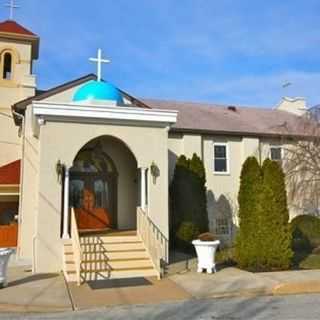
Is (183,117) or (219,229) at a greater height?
(183,117)

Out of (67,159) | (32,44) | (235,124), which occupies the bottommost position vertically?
(67,159)

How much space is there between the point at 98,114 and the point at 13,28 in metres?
14.1

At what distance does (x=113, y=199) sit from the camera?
680 inches

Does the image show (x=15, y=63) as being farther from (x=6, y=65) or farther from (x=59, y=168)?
(x=59, y=168)

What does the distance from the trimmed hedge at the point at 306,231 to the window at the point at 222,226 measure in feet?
10.7

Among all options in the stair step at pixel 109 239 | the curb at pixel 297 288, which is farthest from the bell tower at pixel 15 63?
the curb at pixel 297 288

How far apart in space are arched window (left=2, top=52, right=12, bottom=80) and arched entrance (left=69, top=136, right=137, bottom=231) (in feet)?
34.0

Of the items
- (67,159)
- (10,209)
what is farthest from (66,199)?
(10,209)

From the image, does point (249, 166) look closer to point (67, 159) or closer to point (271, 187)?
point (271, 187)

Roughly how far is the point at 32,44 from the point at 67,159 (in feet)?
45.1

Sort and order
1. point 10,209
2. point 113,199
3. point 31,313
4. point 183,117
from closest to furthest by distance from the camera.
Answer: point 31,313 < point 113,199 < point 10,209 < point 183,117

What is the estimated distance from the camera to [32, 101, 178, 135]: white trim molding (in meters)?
13.9

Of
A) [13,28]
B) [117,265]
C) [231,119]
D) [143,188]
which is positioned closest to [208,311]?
[117,265]

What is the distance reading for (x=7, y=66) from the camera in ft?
80.8
